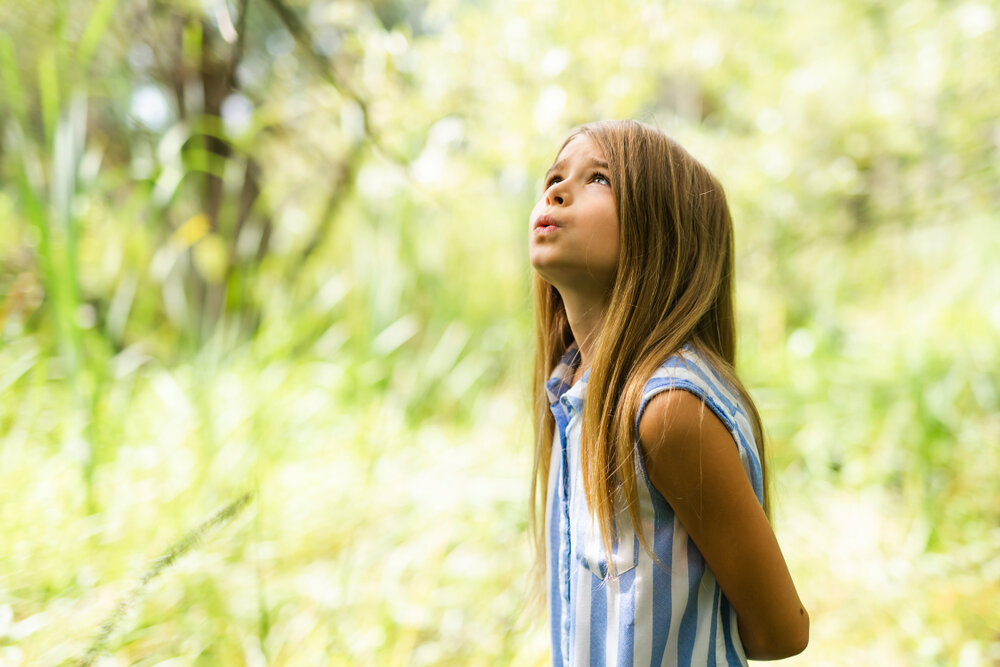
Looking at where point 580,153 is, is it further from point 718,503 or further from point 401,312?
point 401,312

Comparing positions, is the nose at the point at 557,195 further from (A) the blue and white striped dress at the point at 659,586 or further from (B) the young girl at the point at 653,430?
(A) the blue and white striped dress at the point at 659,586

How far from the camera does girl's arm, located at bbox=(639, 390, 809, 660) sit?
2.52ft

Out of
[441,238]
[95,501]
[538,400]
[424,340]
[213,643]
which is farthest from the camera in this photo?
[441,238]

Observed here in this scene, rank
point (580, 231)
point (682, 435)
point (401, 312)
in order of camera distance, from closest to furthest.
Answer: point (682, 435) < point (580, 231) < point (401, 312)

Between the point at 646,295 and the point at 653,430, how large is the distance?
0.20m

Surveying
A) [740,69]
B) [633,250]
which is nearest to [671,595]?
[633,250]

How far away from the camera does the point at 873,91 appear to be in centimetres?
331

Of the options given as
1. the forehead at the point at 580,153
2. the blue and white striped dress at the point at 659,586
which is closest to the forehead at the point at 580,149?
the forehead at the point at 580,153

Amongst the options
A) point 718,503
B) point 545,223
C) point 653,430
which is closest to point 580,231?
point 545,223

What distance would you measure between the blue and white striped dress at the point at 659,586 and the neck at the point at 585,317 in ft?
0.23

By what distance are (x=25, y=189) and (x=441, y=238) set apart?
2.33 meters

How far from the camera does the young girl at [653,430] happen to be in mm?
788

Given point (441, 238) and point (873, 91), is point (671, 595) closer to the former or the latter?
point (441, 238)

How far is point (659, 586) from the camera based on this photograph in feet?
2.69
